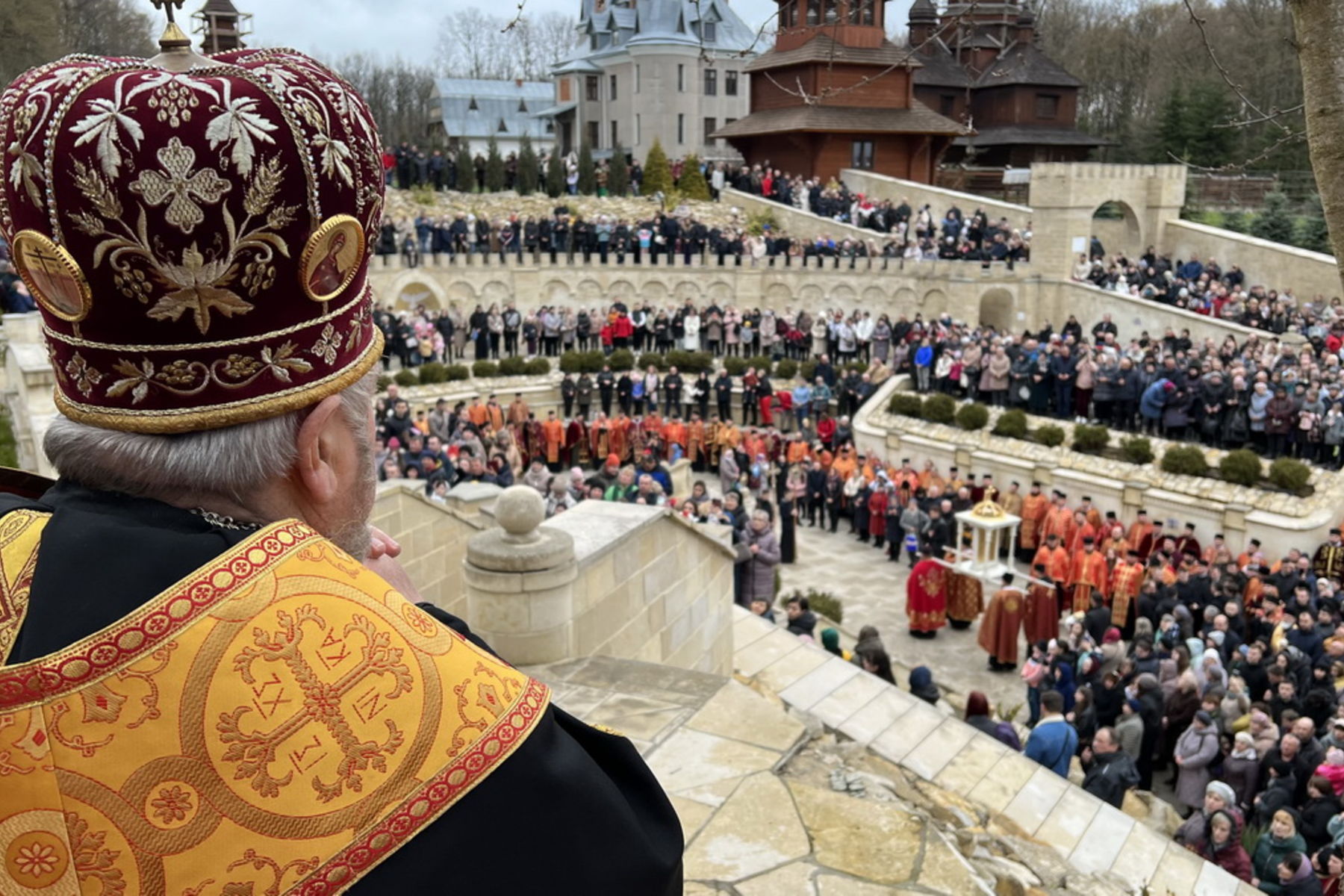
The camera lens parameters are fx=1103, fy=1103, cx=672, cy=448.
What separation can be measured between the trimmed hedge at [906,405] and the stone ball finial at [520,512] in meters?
16.6

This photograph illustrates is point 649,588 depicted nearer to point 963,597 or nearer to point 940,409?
point 963,597

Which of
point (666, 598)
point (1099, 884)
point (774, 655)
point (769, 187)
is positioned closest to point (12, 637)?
point (1099, 884)

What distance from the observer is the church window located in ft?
131

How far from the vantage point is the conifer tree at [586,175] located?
129 ft

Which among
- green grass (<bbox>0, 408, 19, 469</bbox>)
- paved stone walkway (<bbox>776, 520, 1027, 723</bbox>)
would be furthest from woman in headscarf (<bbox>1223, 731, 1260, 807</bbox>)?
green grass (<bbox>0, 408, 19, 469</bbox>)

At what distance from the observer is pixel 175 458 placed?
64.7 inches

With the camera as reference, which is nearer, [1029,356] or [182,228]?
[182,228]

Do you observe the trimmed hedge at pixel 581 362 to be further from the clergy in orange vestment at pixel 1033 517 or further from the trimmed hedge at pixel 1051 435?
the clergy in orange vestment at pixel 1033 517

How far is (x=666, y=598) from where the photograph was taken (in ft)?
26.0

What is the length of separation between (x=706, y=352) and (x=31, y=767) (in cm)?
2566

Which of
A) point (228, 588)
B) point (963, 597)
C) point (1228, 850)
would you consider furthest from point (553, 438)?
point (228, 588)

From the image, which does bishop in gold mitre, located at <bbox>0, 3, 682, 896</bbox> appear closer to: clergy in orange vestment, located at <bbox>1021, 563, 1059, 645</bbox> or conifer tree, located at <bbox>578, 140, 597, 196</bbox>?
clergy in orange vestment, located at <bbox>1021, 563, 1059, 645</bbox>

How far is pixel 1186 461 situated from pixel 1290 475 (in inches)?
60.0

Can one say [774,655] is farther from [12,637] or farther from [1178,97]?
[1178,97]
